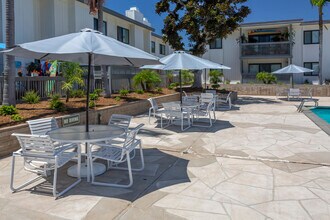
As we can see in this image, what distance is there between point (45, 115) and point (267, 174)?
263 inches

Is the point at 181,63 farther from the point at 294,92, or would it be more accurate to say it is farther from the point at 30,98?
the point at 294,92

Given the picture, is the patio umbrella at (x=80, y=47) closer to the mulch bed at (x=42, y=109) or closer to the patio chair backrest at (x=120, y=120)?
the patio chair backrest at (x=120, y=120)

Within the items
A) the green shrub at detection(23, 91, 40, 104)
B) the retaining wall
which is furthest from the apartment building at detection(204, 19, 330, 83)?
the green shrub at detection(23, 91, 40, 104)

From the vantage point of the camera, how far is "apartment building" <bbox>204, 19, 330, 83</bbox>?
29.6 meters

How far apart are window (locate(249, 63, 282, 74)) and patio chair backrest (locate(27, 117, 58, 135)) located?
28.7 meters

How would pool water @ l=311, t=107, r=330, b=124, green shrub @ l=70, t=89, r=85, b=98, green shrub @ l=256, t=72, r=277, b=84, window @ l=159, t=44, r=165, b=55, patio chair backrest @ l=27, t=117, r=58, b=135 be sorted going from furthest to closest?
window @ l=159, t=44, r=165, b=55 → green shrub @ l=256, t=72, r=277, b=84 → pool water @ l=311, t=107, r=330, b=124 → green shrub @ l=70, t=89, r=85, b=98 → patio chair backrest @ l=27, t=117, r=58, b=135

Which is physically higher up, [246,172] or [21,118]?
[21,118]

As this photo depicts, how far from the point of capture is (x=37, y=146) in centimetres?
461

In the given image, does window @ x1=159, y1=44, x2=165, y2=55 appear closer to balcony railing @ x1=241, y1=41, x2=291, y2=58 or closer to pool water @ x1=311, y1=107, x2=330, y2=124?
balcony railing @ x1=241, y1=41, x2=291, y2=58

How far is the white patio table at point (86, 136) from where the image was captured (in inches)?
198

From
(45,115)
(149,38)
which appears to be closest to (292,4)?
(149,38)

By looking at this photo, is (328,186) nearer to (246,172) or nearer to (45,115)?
(246,172)

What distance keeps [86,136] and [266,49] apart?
28.0m

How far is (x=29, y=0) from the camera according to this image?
1647cm
